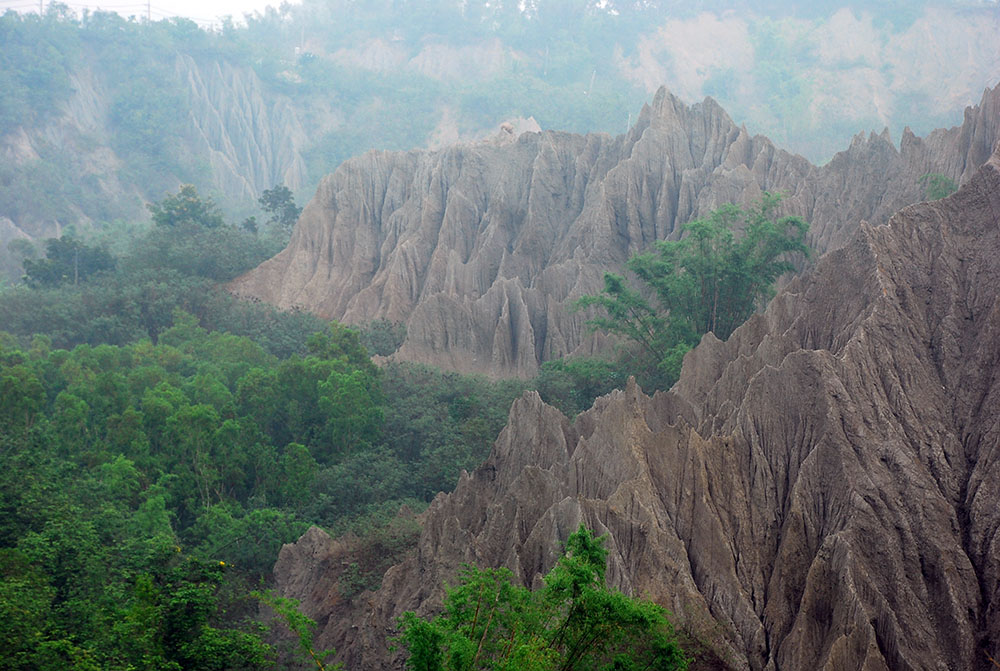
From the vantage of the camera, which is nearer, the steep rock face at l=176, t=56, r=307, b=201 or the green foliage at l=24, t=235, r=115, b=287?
the green foliage at l=24, t=235, r=115, b=287

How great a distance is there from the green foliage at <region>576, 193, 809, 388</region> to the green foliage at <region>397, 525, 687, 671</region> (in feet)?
43.8

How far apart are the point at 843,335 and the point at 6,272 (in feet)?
154

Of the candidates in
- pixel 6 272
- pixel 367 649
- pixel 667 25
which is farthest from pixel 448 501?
pixel 667 25

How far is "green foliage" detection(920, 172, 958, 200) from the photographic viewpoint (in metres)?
22.9

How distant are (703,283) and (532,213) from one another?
10930 mm

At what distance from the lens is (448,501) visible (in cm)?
1636

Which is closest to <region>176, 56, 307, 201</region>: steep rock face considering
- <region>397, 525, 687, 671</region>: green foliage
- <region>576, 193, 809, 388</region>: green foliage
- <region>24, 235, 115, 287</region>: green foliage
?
<region>24, 235, 115, 287</region>: green foliage

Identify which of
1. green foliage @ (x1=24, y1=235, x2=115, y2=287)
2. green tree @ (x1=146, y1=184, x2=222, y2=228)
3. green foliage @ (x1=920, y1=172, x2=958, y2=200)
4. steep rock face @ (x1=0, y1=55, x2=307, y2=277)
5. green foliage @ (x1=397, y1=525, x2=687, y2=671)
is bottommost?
green foliage @ (x1=397, y1=525, x2=687, y2=671)

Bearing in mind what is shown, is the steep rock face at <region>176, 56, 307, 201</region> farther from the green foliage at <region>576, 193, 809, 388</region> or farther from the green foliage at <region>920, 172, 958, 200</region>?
the green foliage at <region>920, 172, 958, 200</region>

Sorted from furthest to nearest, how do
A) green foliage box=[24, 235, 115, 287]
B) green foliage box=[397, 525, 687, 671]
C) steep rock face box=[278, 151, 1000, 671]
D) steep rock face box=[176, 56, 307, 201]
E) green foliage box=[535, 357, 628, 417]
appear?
steep rock face box=[176, 56, 307, 201] → green foliage box=[24, 235, 115, 287] → green foliage box=[535, 357, 628, 417] → steep rock face box=[278, 151, 1000, 671] → green foliage box=[397, 525, 687, 671]

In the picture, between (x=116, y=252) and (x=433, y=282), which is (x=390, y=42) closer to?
(x=116, y=252)

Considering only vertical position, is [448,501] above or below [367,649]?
above

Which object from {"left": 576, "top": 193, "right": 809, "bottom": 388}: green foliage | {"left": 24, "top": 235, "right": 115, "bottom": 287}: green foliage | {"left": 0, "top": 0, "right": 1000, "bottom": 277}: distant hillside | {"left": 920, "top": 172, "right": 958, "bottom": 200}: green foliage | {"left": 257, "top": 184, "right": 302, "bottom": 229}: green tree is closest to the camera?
{"left": 920, "top": 172, "right": 958, "bottom": 200}: green foliage

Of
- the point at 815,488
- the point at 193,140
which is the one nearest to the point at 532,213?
the point at 815,488
